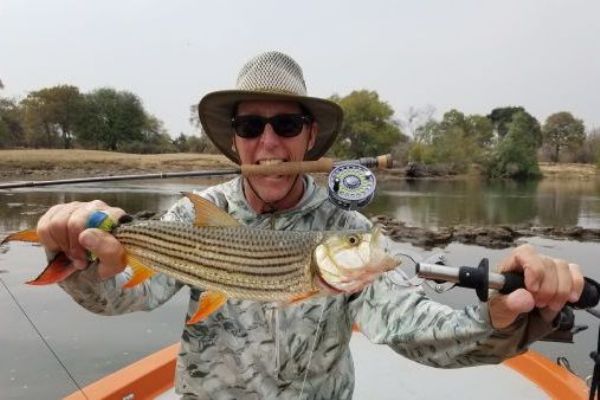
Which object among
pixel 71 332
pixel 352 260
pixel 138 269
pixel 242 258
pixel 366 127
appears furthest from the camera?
pixel 366 127

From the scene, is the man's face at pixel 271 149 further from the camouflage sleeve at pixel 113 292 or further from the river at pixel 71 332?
the river at pixel 71 332

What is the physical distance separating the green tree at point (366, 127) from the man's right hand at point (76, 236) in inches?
3402

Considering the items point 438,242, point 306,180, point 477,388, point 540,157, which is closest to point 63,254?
point 306,180

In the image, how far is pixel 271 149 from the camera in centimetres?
360

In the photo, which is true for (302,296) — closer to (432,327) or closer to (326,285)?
(326,285)

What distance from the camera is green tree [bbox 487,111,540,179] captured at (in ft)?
304

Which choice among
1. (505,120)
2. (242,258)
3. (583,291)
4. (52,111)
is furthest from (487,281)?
(505,120)

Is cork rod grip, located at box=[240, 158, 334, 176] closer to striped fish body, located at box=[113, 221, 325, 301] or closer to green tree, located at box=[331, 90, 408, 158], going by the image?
striped fish body, located at box=[113, 221, 325, 301]

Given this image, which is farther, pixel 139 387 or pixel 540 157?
pixel 540 157

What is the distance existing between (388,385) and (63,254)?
13.7 ft

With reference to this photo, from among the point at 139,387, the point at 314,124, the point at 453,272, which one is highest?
the point at 314,124

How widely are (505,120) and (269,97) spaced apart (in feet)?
396

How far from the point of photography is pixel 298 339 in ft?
11.4

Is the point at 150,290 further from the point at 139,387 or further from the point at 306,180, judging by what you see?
the point at 139,387
